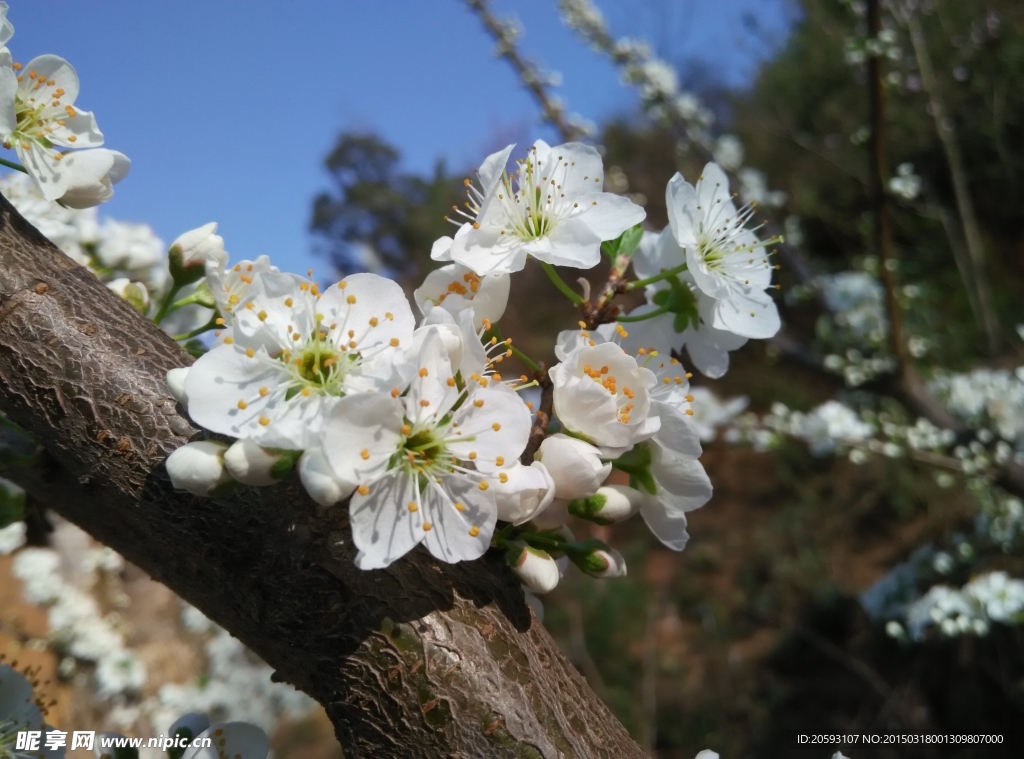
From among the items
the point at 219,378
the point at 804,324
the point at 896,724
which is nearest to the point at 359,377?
the point at 219,378

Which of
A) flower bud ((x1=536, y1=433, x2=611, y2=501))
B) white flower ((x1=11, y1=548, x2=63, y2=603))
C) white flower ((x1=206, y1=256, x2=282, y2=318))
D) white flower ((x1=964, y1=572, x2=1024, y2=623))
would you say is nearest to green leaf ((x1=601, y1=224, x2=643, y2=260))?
flower bud ((x1=536, y1=433, x2=611, y2=501))

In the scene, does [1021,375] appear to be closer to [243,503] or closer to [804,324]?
[243,503]

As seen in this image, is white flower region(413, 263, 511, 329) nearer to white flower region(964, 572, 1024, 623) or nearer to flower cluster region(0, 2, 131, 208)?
flower cluster region(0, 2, 131, 208)

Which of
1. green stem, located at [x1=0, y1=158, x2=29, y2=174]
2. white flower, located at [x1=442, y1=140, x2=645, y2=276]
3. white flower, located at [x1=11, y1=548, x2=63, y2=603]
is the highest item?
green stem, located at [x1=0, y1=158, x2=29, y2=174]

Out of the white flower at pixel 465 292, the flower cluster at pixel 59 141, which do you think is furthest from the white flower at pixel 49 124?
the white flower at pixel 465 292

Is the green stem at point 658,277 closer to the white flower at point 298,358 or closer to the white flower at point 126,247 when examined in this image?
the white flower at point 298,358
